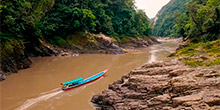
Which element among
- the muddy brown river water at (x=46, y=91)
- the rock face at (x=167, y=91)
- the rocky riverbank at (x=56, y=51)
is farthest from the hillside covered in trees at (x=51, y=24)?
the rock face at (x=167, y=91)

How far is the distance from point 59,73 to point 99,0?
99.4 feet

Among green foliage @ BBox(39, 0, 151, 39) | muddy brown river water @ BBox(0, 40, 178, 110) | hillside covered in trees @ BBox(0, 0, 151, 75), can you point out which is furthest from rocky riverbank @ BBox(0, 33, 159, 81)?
green foliage @ BBox(39, 0, 151, 39)

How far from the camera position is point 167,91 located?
895cm

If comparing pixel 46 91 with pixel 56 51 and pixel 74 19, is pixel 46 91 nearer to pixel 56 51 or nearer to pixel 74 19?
pixel 56 51

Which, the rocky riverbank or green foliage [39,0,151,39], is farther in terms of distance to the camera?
green foliage [39,0,151,39]

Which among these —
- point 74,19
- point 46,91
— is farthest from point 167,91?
point 74,19

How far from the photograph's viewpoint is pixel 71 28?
37.3 meters

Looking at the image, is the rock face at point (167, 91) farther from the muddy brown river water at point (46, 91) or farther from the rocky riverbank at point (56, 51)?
the rocky riverbank at point (56, 51)

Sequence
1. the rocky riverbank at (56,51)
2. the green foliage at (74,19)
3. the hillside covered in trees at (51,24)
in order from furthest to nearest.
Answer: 1. the green foliage at (74,19)
2. the hillside covered in trees at (51,24)
3. the rocky riverbank at (56,51)

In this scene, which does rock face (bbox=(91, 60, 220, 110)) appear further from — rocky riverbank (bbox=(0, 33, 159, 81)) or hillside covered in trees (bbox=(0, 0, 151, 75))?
hillside covered in trees (bbox=(0, 0, 151, 75))

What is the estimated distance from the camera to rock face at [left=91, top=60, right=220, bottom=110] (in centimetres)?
737

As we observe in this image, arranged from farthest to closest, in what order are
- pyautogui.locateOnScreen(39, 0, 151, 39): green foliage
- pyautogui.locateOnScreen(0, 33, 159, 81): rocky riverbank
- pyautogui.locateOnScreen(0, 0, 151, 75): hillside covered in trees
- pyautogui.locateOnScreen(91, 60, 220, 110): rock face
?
pyautogui.locateOnScreen(39, 0, 151, 39): green foliage < pyautogui.locateOnScreen(0, 0, 151, 75): hillside covered in trees < pyautogui.locateOnScreen(0, 33, 159, 81): rocky riverbank < pyautogui.locateOnScreen(91, 60, 220, 110): rock face

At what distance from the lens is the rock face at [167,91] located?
7367 mm

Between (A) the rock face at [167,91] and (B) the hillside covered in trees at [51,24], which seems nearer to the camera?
(A) the rock face at [167,91]
